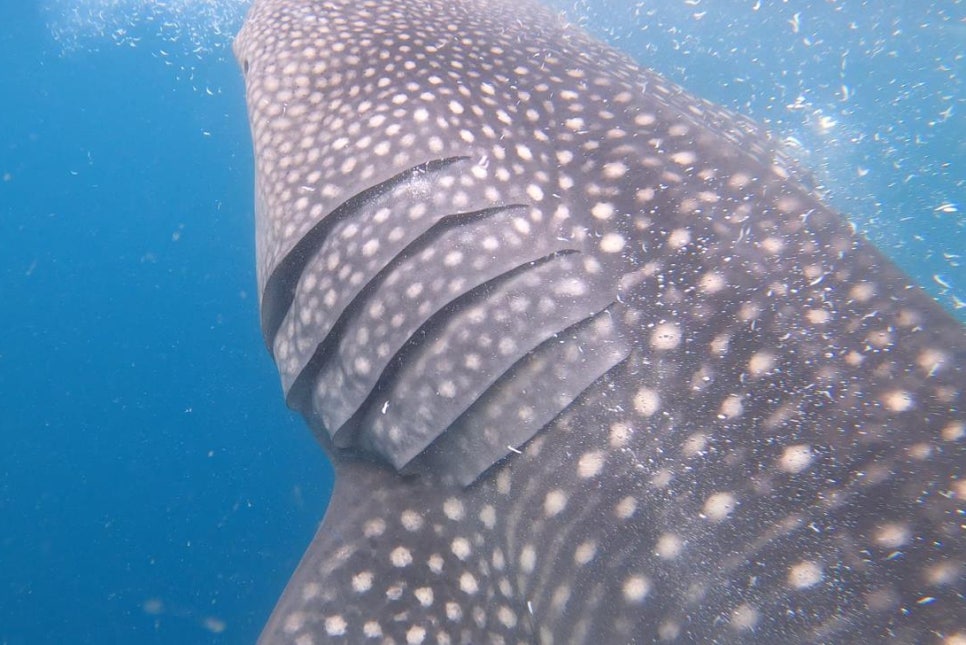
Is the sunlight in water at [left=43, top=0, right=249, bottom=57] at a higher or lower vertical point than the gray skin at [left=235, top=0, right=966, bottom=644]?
lower

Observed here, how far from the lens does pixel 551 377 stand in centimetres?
197

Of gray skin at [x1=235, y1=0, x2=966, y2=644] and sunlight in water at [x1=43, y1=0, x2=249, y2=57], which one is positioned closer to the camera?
gray skin at [x1=235, y1=0, x2=966, y2=644]

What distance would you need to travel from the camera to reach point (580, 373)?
1943mm

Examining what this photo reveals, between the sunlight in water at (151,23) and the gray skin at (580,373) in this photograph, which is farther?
the sunlight in water at (151,23)

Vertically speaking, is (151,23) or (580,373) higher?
(580,373)

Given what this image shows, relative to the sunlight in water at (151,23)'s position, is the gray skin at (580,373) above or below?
above

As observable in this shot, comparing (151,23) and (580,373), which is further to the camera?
(151,23)

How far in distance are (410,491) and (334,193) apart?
1.12 metres

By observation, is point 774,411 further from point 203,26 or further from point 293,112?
point 203,26

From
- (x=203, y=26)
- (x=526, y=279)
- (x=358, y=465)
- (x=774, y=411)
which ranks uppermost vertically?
(x=774, y=411)

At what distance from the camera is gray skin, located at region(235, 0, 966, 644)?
164cm

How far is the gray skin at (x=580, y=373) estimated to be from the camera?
1.64 m

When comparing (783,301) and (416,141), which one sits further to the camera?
(416,141)

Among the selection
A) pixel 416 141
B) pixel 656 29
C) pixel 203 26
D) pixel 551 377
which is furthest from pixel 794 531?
pixel 656 29
